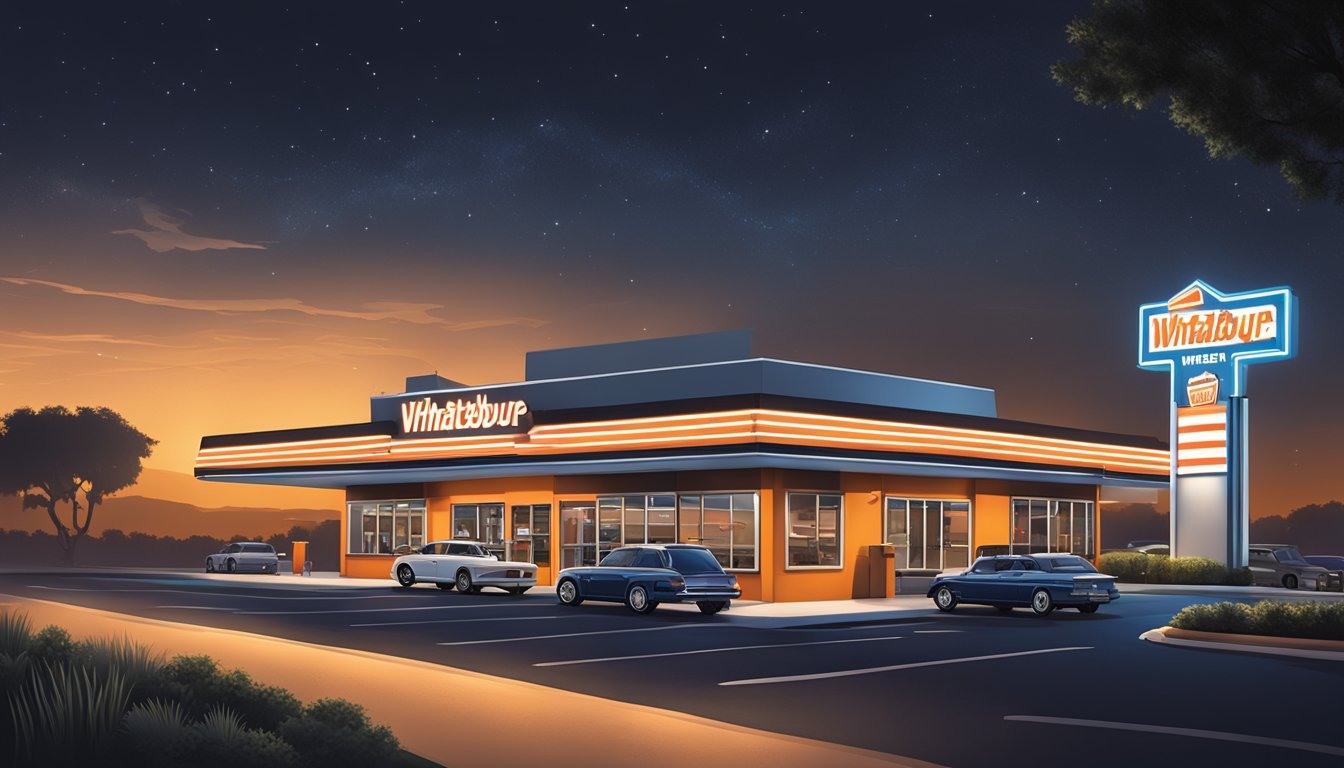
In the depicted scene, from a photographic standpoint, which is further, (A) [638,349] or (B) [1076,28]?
(A) [638,349]

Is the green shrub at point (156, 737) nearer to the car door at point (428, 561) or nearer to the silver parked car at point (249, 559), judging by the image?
the car door at point (428, 561)

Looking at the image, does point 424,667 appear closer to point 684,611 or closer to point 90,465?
point 684,611

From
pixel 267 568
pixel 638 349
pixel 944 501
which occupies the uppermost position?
pixel 638 349

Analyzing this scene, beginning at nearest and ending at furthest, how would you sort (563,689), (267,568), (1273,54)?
(563,689), (1273,54), (267,568)

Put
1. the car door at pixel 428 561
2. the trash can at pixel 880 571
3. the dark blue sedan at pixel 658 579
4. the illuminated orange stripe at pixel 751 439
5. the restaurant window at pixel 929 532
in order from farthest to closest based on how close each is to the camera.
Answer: the restaurant window at pixel 929 532, the car door at pixel 428 561, the trash can at pixel 880 571, the illuminated orange stripe at pixel 751 439, the dark blue sedan at pixel 658 579

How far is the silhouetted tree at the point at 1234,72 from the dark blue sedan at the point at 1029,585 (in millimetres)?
10873

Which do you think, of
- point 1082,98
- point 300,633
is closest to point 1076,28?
point 1082,98

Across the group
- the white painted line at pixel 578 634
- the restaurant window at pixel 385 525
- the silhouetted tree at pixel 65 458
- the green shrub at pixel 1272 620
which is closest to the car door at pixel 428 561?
the restaurant window at pixel 385 525

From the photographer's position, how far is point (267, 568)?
5566 centimetres

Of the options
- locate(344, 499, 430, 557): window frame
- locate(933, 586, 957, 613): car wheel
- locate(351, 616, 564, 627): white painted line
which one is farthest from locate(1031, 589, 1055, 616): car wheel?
locate(344, 499, 430, 557): window frame

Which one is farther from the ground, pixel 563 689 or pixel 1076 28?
pixel 1076 28

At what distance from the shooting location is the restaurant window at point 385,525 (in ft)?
162

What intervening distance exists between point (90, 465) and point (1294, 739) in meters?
87.7

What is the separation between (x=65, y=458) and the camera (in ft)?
291
